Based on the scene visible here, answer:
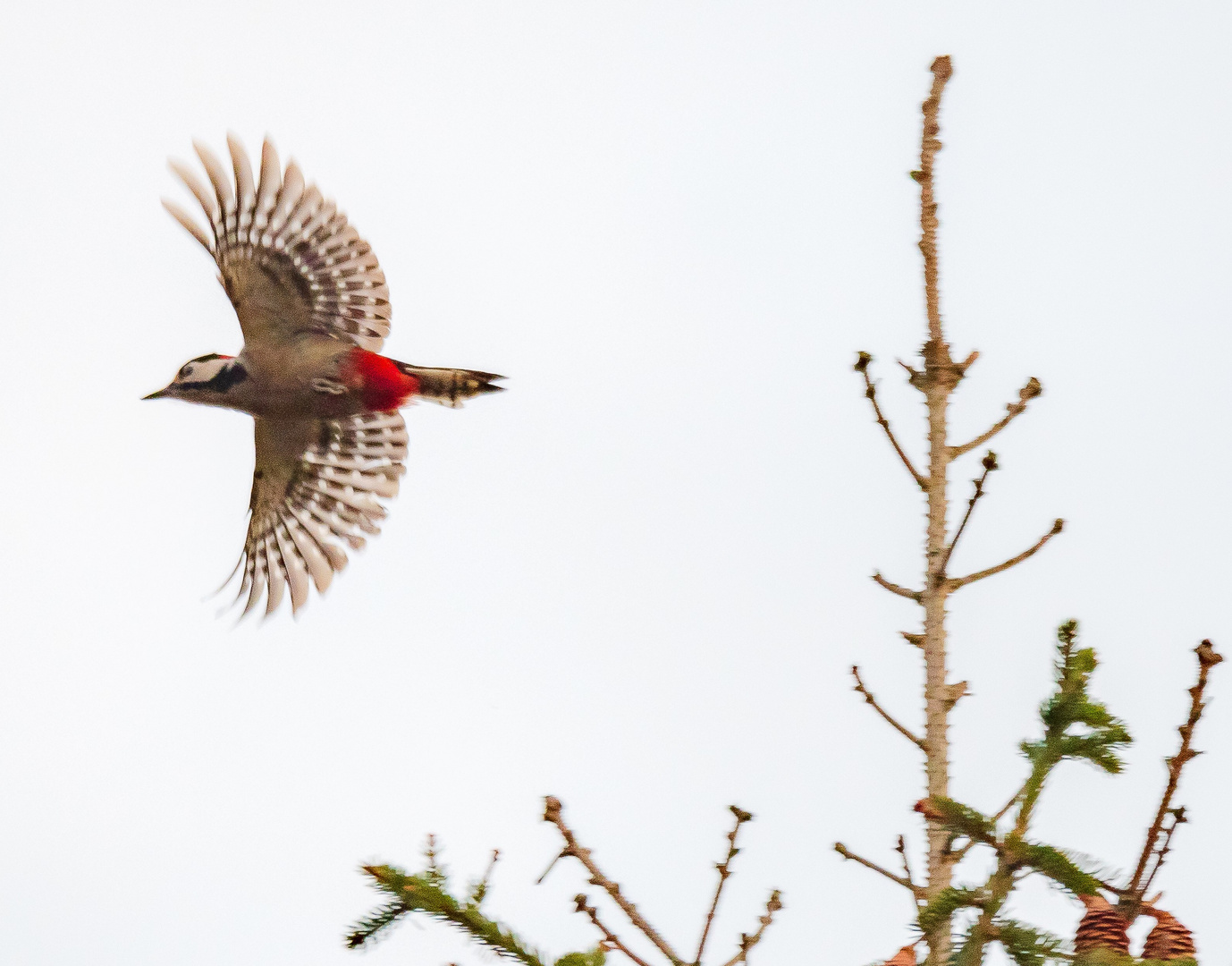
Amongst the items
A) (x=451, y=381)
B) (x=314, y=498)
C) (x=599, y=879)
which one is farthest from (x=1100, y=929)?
(x=314, y=498)

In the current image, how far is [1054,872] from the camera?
8.21 feet

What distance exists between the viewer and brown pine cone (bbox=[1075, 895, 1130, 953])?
247cm

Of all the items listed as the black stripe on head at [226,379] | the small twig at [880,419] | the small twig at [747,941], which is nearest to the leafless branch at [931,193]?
the small twig at [880,419]

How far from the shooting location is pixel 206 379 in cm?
766

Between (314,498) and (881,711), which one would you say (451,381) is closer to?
(314,498)

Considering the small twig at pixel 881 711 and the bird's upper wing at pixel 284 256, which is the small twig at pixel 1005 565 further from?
the bird's upper wing at pixel 284 256

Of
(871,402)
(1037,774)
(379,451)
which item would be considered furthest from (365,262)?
(1037,774)

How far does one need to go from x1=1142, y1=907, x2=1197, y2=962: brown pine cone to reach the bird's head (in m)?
6.17

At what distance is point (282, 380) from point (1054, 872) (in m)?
6.09

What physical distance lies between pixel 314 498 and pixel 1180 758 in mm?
6782

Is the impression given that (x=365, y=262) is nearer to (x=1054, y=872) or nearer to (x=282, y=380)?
(x=282, y=380)

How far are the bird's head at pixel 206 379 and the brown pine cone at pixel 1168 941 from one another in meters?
6.17

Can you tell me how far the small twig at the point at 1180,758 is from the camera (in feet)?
8.90

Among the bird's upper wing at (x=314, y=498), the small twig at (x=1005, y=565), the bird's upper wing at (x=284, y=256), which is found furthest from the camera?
the bird's upper wing at (x=314, y=498)
